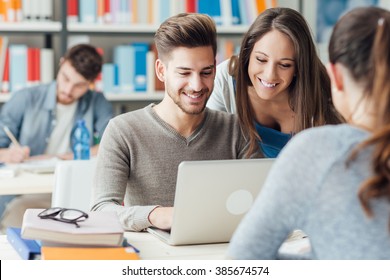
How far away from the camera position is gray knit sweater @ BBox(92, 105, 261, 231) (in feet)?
6.65

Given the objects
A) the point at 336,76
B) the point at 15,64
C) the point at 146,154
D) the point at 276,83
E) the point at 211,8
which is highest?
the point at 211,8

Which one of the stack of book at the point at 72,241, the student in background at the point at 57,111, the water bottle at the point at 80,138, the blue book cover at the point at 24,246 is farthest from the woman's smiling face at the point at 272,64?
the student in background at the point at 57,111

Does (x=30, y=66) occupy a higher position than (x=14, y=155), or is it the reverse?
(x=30, y=66)

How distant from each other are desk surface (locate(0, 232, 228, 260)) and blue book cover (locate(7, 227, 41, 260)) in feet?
0.07

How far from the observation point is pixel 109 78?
14.0ft

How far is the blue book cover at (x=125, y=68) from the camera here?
4297mm

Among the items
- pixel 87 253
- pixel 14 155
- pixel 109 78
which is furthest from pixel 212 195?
pixel 109 78

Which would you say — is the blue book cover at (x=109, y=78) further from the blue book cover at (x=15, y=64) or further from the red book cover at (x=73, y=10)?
the blue book cover at (x=15, y=64)

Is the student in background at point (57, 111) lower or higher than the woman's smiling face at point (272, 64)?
lower

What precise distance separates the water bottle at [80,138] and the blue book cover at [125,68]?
564 mm

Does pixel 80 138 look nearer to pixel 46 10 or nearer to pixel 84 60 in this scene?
pixel 84 60

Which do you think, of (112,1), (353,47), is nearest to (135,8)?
(112,1)

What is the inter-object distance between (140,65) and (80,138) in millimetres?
783
